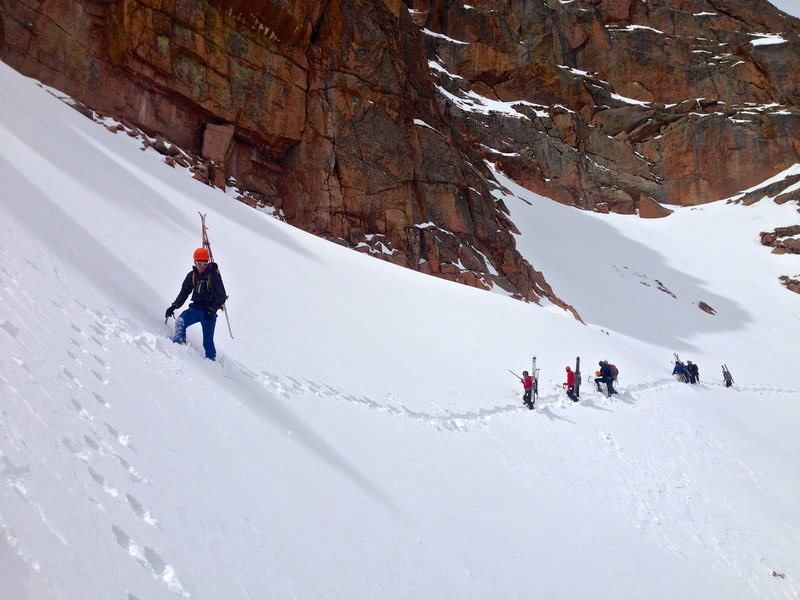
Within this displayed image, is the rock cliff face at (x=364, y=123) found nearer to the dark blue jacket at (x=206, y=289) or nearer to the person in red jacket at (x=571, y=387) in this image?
the person in red jacket at (x=571, y=387)

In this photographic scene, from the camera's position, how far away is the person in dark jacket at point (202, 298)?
649 cm

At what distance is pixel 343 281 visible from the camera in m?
15.5

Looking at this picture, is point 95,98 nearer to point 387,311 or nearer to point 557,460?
point 387,311

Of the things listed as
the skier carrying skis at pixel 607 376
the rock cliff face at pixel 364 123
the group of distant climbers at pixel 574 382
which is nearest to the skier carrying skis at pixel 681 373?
the group of distant climbers at pixel 574 382

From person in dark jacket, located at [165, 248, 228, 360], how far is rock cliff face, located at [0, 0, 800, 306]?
2140 cm

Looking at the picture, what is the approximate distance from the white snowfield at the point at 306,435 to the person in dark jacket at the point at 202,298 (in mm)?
292

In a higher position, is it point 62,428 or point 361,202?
point 361,202

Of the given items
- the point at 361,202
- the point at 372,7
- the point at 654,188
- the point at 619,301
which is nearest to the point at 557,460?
the point at 361,202

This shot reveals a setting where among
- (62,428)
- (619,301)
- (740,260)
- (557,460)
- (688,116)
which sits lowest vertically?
(557,460)

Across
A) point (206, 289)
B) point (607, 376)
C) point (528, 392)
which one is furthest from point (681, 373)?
point (206, 289)

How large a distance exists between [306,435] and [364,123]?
2851cm

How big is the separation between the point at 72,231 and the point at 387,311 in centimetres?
825

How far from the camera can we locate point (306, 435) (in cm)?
626

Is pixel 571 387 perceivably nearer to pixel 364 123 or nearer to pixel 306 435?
pixel 306 435
